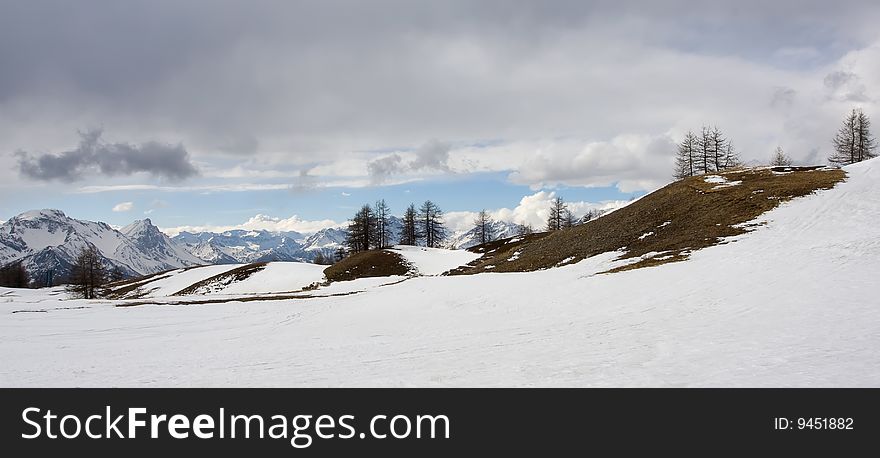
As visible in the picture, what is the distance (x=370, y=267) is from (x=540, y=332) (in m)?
51.7

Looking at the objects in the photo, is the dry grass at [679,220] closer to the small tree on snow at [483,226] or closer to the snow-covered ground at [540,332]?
the snow-covered ground at [540,332]

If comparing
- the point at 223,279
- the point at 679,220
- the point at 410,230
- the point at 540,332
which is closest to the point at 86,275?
the point at 223,279

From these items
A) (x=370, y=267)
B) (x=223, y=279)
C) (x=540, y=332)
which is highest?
(x=370, y=267)

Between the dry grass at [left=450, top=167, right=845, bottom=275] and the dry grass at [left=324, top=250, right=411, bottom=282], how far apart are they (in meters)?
18.5

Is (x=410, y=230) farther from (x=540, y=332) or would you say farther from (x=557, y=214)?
(x=540, y=332)

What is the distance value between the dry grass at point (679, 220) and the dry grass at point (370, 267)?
18534 mm

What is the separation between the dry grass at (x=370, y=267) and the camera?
62031 millimetres

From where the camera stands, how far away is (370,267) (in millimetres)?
64250

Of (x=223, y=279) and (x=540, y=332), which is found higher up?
(x=540, y=332)
